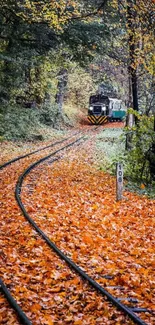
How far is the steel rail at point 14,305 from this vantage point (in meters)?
5.00

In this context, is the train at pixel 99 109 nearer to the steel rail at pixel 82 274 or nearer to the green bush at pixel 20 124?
the green bush at pixel 20 124

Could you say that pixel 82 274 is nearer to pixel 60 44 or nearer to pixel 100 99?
pixel 60 44

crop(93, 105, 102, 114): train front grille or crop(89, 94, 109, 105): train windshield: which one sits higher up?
crop(89, 94, 109, 105): train windshield

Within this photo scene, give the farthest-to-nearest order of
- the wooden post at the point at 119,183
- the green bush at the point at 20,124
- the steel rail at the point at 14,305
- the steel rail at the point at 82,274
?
the green bush at the point at 20,124 < the wooden post at the point at 119,183 < the steel rail at the point at 82,274 < the steel rail at the point at 14,305

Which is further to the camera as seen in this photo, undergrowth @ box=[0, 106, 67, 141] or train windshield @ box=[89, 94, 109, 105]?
train windshield @ box=[89, 94, 109, 105]

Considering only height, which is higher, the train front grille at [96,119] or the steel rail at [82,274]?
the train front grille at [96,119]

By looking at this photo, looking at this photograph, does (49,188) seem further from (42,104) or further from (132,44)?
(42,104)

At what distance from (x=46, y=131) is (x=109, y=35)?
35.3ft

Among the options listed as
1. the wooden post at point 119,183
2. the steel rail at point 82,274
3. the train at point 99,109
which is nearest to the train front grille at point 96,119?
the train at point 99,109

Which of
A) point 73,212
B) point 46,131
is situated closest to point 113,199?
point 73,212

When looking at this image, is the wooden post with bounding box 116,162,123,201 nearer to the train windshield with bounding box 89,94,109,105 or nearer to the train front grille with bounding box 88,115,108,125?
the train front grille with bounding box 88,115,108,125

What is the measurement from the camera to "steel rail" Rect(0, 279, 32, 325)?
5004 millimetres

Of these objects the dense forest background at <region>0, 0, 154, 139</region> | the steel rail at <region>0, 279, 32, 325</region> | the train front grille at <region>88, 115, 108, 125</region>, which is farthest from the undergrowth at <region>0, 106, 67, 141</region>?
the steel rail at <region>0, 279, 32, 325</region>

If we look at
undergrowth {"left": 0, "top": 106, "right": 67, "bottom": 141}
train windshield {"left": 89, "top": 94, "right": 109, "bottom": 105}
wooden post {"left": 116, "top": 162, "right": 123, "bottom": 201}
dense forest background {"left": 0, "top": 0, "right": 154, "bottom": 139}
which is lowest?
wooden post {"left": 116, "top": 162, "right": 123, "bottom": 201}
